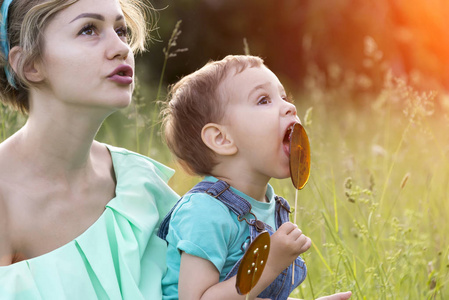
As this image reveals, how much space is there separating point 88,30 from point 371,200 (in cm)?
130

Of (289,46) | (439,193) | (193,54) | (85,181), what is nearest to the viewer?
(85,181)

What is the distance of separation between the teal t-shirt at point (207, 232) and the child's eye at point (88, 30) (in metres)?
0.51

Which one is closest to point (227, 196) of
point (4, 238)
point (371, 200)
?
point (4, 238)

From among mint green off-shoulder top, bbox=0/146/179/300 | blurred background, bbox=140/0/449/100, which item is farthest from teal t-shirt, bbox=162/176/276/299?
blurred background, bbox=140/0/449/100

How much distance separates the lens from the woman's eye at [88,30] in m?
1.79

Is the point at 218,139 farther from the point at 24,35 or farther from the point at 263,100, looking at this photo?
the point at 24,35

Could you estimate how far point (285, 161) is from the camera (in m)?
1.76

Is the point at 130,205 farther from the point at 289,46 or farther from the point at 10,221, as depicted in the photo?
the point at 289,46

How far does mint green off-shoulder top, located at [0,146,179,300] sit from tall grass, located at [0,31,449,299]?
18 centimetres

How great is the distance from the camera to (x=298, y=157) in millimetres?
1688

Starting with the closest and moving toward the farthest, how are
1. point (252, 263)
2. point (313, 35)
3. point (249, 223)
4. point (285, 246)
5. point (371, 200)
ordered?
point (252, 263), point (285, 246), point (249, 223), point (371, 200), point (313, 35)

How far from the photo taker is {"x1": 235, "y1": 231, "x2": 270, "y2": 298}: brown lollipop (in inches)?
53.1

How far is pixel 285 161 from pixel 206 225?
28 cm

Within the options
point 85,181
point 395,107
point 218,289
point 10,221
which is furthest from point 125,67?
point 395,107
